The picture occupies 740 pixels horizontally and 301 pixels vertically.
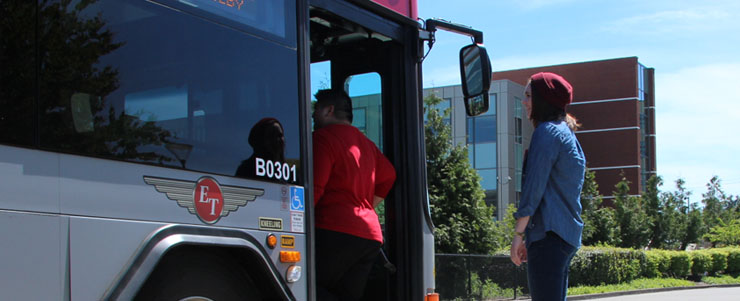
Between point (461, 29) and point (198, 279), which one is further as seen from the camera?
point (461, 29)

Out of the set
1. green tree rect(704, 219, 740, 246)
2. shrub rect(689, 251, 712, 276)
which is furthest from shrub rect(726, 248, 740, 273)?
green tree rect(704, 219, 740, 246)

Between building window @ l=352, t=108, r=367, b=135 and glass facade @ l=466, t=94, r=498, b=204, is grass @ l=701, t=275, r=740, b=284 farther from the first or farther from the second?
building window @ l=352, t=108, r=367, b=135

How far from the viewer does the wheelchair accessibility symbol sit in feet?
12.0

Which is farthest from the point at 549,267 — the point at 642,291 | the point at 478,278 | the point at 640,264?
the point at 640,264

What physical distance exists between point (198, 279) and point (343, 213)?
124cm

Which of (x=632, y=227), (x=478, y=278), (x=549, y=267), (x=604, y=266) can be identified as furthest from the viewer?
(x=632, y=227)

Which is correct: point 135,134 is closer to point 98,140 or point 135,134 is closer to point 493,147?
point 98,140

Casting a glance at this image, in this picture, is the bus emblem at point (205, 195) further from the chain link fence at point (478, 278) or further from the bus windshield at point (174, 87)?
the chain link fence at point (478, 278)

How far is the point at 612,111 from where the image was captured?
67562mm

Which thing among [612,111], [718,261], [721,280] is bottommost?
[721,280]

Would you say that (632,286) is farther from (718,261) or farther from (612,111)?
(612,111)

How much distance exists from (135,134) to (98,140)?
185mm

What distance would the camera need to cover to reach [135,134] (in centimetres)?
290

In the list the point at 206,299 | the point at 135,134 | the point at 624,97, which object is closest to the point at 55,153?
the point at 135,134
